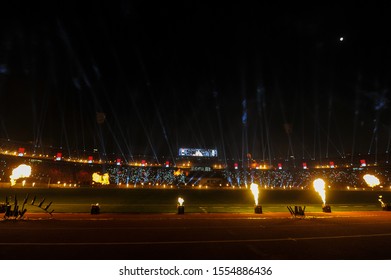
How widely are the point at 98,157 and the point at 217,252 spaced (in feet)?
249

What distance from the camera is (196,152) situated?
82.4 meters

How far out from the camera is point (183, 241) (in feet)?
35.2

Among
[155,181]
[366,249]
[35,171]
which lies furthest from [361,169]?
[35,171]

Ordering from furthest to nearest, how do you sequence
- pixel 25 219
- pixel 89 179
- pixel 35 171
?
1. pixel 89 179
2. pixel 35 171
3. pixel 25 219

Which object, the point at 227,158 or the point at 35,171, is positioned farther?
the point at 227,158

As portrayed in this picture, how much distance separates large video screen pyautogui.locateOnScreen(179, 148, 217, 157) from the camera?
267ft

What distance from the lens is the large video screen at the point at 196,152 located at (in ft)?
267

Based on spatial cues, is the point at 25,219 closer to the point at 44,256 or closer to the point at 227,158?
the point at 44,256

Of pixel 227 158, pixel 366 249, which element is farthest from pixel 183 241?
pixel 227 158

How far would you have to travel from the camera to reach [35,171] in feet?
206
